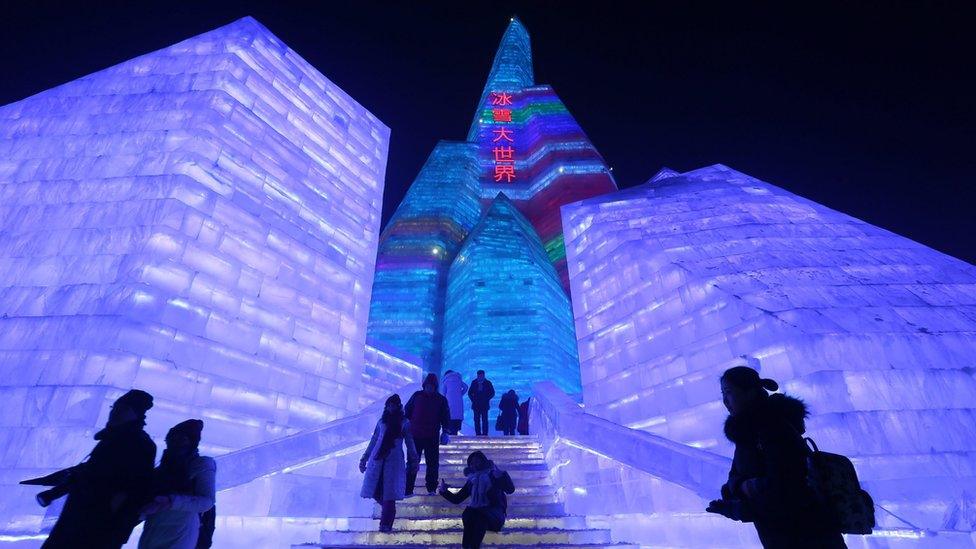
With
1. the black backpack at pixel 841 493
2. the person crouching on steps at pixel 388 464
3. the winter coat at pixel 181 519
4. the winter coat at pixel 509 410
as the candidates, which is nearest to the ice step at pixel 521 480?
the person crouching on steps at pixel 388 464

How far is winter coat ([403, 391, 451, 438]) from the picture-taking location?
19.6ft

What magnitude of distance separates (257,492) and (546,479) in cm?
359

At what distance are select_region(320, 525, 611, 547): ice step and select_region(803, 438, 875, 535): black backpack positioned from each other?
10.8 ft

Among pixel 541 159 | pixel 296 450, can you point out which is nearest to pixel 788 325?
pixel 296 450

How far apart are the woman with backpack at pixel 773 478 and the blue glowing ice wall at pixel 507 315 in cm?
1705

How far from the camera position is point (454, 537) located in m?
4.85

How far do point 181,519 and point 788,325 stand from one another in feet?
20.9

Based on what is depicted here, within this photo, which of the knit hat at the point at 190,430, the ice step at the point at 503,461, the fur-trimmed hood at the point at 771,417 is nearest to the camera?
the fur-trimmed hood at the point at 771,417

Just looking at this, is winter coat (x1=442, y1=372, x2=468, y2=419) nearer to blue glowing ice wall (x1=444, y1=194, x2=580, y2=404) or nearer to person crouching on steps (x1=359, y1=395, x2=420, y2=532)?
person crouching on steps (x1=359, y1=395, x2=420, y2=532)

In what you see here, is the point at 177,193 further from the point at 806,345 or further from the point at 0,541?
the point at 806,345

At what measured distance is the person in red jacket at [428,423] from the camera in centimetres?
589

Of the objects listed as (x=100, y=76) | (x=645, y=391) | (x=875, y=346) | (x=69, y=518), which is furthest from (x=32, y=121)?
(x=875, y=346)

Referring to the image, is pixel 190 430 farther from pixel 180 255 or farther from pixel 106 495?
pixel 180 255

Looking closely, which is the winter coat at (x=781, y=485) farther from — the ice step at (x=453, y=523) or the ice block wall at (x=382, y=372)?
the ice block wall at (x=382, y=372)
